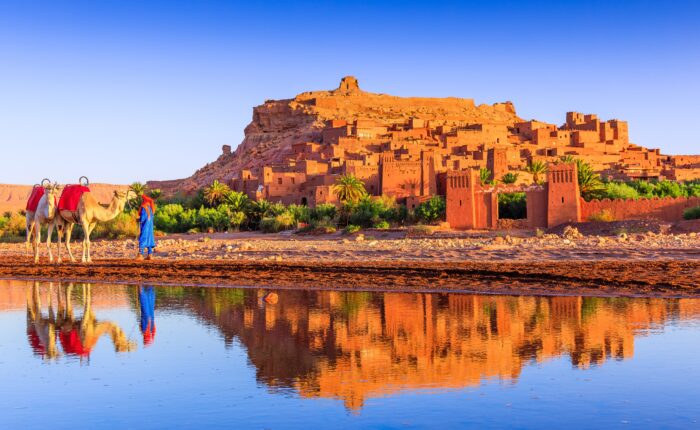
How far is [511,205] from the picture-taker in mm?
32875

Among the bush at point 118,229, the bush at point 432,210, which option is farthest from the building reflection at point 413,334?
the bush at point 118,229

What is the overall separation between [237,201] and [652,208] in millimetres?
22455

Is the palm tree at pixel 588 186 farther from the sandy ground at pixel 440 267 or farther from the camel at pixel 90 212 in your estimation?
the camel at pixel 90 212

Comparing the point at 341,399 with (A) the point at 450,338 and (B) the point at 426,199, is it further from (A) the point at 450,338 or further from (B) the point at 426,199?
(B) the point at 426,199

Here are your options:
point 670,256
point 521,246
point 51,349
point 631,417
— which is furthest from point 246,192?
point 631,417

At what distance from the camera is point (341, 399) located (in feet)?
18.8

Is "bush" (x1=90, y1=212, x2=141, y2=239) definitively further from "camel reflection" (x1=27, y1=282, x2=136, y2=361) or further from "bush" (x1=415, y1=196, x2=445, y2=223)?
"camel reflection" (x1=27, y1=282, x2=136, y2=361)

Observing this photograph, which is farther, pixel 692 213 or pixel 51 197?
pixel 692 213

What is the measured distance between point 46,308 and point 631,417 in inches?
323

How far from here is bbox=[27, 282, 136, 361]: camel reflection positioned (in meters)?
7.78

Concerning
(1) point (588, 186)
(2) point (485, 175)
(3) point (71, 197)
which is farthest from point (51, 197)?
(2) point (485, 175)

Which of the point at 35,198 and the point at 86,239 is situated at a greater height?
the point at 35,198

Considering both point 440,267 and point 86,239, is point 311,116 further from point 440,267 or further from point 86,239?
point 440,267

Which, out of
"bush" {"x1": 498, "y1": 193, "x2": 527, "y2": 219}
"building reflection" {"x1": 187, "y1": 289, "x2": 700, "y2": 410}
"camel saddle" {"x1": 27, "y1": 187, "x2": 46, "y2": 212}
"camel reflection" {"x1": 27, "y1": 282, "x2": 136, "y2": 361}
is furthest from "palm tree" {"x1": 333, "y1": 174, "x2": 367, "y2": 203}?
"camel reflection" {"x1": 27, "y1": 282, "x2": 136, "y2": 361}
